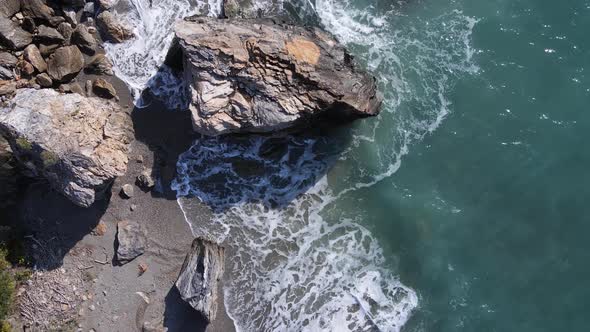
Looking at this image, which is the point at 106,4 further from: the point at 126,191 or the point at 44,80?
the point at 126,191

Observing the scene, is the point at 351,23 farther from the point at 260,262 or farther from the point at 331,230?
the point at 260,262

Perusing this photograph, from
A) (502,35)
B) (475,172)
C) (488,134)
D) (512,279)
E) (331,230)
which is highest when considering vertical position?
(502,35)

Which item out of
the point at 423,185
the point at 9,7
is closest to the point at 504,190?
the point at 423,185

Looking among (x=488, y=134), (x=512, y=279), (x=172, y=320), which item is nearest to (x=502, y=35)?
(x=488, y=134)

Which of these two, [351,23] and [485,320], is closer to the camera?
[485,320]

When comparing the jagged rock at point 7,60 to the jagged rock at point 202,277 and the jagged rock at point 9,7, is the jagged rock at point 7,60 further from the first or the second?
the jagged rock at point 202,277

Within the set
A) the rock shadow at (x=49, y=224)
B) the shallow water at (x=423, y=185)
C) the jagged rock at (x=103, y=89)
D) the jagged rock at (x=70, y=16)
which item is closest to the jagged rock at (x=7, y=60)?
the jagged rock at (x=70, y=16)
